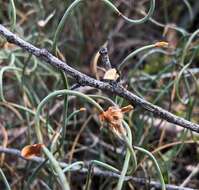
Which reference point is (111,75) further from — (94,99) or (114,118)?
(94,99)

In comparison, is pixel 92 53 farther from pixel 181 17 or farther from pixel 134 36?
pixel 181 17

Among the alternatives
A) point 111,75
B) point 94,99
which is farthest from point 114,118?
point 94,99

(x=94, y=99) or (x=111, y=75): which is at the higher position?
(x=111, y=75)

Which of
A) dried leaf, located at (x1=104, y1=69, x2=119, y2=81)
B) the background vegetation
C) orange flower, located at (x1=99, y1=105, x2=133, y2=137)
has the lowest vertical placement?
the background vegetation

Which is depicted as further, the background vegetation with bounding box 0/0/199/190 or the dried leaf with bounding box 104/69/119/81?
the background vegetation with bounding box 0/0/199/190

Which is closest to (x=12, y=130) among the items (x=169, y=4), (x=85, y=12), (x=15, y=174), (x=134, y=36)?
(x=15, y=174)

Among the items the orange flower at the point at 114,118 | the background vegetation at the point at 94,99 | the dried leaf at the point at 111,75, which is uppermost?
the dried leaf at the point at 111,75

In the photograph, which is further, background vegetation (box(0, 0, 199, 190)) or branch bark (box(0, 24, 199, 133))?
background vegetation (box(0, 0, 199, 190))

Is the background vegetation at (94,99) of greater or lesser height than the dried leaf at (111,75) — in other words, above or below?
below

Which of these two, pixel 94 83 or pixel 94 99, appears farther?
pixel 94 99

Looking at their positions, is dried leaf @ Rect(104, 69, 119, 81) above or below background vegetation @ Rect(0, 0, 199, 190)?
above

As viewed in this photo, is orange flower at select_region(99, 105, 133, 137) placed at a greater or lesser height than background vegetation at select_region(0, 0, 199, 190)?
greater
